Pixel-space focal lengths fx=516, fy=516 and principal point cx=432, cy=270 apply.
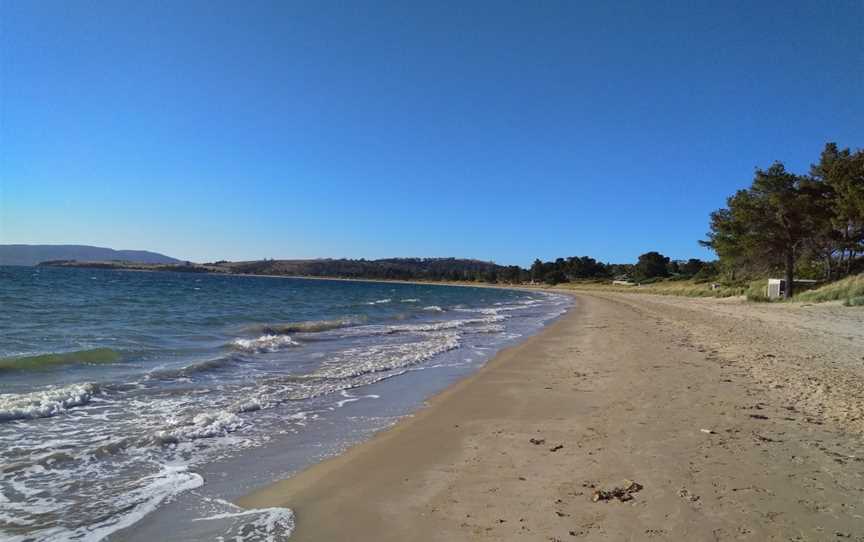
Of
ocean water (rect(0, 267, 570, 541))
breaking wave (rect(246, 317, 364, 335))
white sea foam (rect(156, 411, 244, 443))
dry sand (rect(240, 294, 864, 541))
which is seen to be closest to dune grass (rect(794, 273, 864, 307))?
dry sand (rect(240, 294, 864, 541))

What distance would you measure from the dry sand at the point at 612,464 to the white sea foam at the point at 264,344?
25.0ft

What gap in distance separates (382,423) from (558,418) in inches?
97.7

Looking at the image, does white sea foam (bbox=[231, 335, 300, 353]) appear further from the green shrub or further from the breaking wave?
the green shrub

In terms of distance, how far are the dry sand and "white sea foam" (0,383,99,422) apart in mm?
4826

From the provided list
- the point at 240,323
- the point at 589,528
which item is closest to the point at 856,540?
the point at 589,528

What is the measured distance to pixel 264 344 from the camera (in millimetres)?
15922

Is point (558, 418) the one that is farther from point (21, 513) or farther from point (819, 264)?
point (819, 264)

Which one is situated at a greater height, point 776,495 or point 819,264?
point 819,264

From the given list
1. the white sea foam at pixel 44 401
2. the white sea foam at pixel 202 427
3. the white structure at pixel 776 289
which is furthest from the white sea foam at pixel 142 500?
the white structure at pixel 776 289

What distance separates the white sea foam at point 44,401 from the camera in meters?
7.32

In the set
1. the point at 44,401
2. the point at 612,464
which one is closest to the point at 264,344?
the point at 44,401

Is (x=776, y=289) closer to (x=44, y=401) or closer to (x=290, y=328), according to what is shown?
(x=290, y=328)

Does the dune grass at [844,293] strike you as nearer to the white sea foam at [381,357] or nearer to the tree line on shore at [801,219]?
the tree line on shore at [801,219]

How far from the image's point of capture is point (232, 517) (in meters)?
4.25
